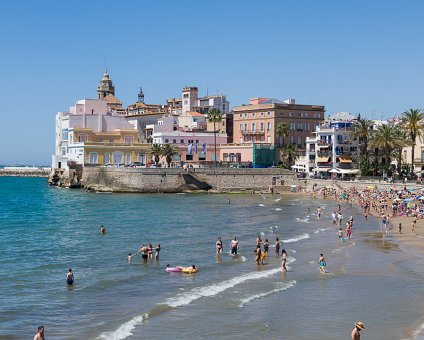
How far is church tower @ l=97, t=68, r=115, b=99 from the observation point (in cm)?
16725

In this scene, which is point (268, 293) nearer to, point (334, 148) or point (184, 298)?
point (184, 298)

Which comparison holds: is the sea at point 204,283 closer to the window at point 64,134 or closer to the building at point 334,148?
the building at point 334,148

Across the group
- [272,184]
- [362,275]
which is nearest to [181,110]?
[272,184]

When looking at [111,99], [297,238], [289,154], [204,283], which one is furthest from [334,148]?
[111,99]

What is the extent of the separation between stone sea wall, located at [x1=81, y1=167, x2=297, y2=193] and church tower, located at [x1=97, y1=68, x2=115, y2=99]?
7724 cm

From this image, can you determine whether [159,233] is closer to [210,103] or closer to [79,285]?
[79,285]

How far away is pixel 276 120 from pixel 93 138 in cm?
2960

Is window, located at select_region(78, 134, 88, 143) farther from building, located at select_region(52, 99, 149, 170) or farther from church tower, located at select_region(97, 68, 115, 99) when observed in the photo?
church tower, located at select_region(97, 68, 115, 99)

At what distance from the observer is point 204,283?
2936 centimetres

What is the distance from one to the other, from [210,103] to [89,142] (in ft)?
133

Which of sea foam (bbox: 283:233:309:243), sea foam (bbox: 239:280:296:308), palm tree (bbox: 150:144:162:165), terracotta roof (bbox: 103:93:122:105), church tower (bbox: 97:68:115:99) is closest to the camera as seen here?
sea foam (bbox: 239:280:296:308)

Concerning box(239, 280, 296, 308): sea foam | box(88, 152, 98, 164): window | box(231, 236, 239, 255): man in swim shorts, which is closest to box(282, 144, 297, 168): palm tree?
box(88, 152, 98, 164): window

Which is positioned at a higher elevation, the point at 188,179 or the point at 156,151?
the point at 156,151

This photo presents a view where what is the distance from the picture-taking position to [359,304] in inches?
975
